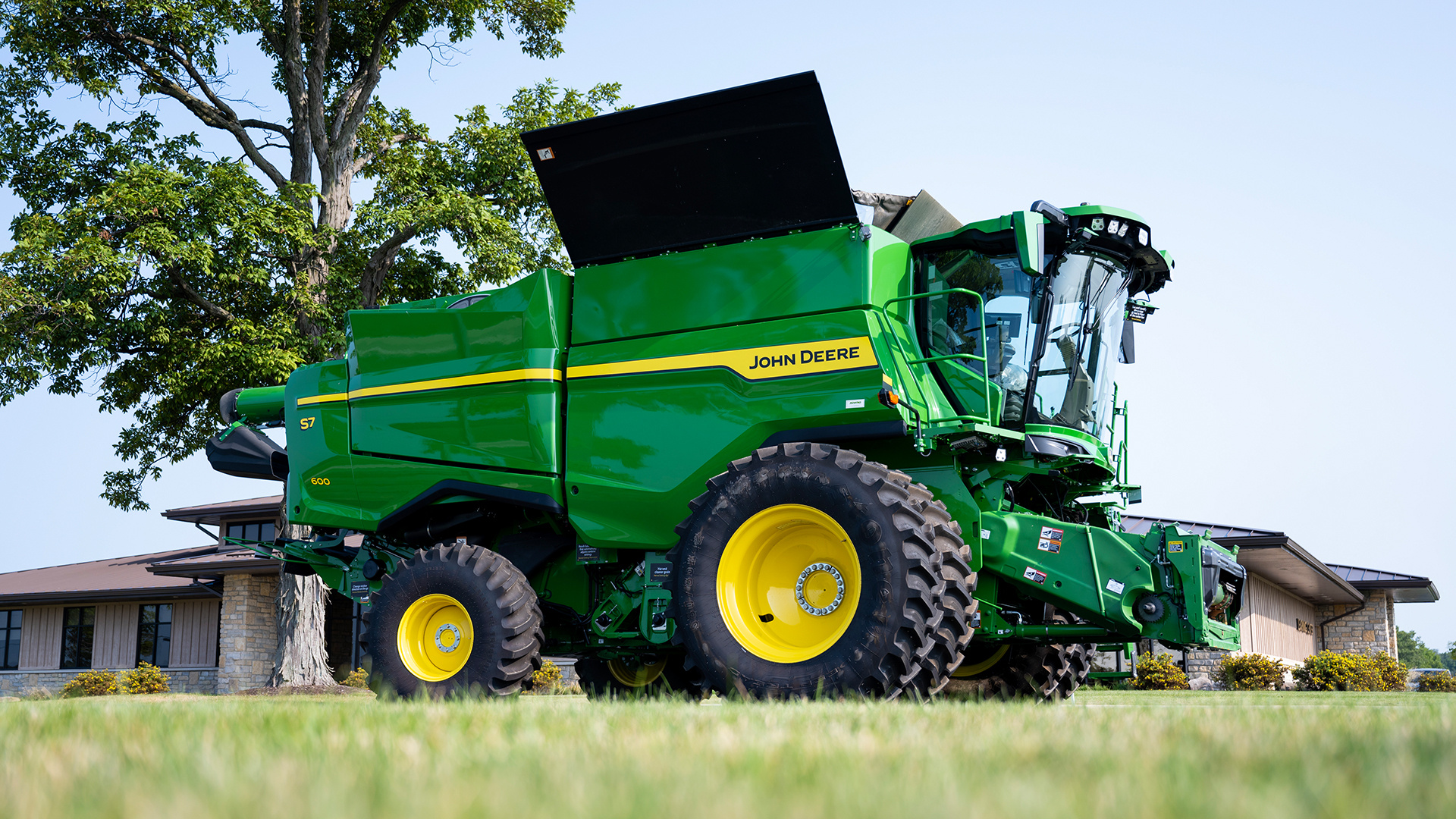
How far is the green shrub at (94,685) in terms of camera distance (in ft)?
82.3

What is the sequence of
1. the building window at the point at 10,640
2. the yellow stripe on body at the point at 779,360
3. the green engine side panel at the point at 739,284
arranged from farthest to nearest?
the building window at the point at 10,640 → the green engine side panel at the point at 739,284 → the yellow stripe on body at the point at 779,360

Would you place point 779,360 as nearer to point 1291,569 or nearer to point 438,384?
point 438,384

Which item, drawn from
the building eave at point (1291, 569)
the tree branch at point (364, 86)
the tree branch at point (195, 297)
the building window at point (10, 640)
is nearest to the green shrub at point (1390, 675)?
the building eave at point (1291, 569)

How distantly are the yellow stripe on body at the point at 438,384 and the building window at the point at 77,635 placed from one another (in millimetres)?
25503

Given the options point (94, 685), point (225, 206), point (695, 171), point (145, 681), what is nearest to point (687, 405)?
point (695, 171)

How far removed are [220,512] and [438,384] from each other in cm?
2186

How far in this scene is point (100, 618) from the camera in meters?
30.4

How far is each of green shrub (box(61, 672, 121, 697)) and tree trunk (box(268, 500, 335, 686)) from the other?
9.27 meters

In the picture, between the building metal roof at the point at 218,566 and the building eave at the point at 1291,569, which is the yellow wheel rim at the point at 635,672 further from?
the building metal roof at the point at 218,566

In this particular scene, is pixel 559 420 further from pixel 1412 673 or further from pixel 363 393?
pixel 1412 673

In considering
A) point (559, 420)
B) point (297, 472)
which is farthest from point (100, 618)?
point (559, 420)

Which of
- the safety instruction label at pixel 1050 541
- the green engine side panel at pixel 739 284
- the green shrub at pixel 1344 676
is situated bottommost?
the green shrub at pixel 1344 676

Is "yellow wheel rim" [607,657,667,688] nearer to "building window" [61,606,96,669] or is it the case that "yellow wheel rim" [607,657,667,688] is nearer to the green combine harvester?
the green combine harvester

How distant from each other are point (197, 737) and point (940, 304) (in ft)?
20.2
